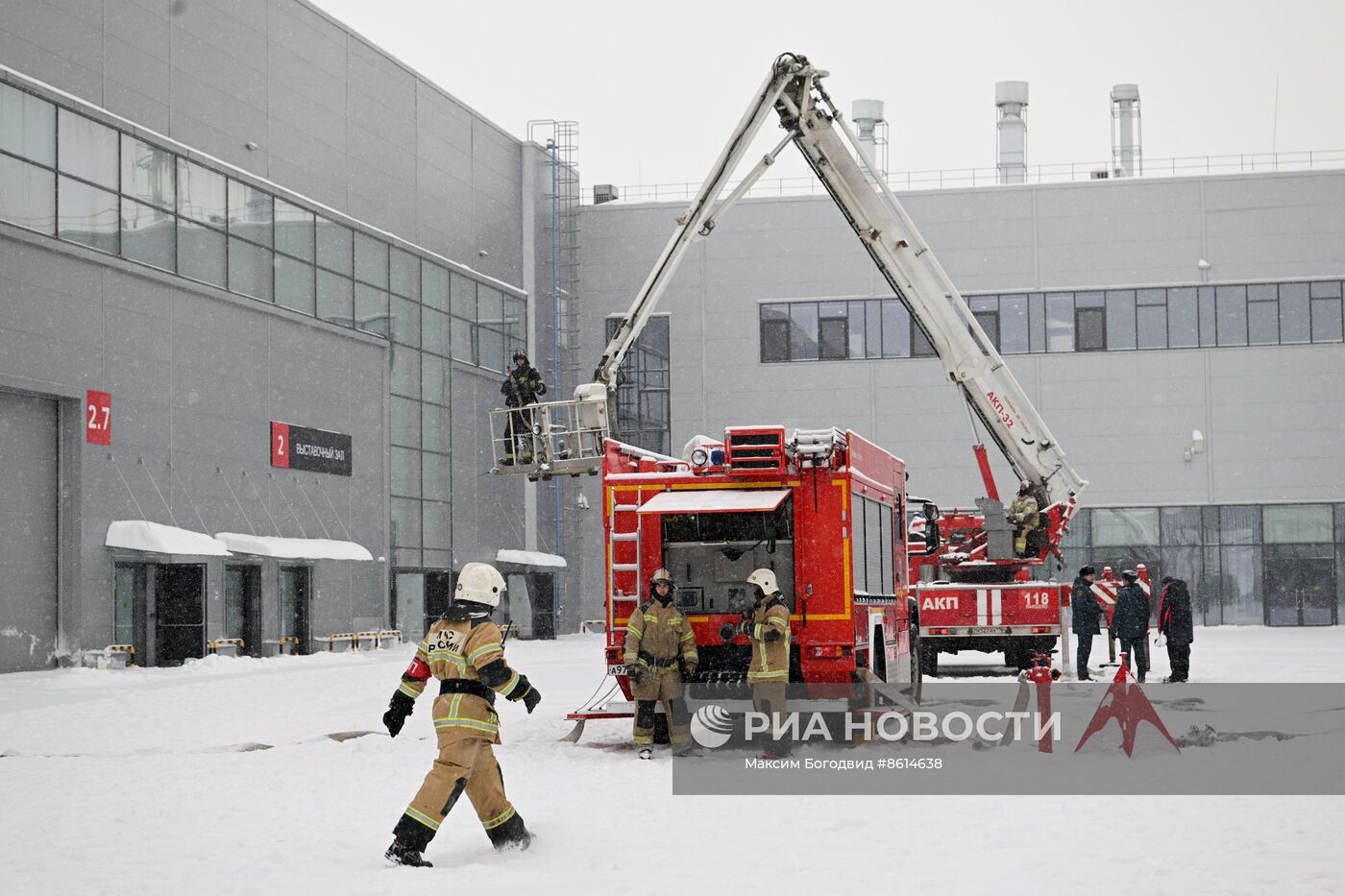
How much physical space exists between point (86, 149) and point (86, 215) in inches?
50.0

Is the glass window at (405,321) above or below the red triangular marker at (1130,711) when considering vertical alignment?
above

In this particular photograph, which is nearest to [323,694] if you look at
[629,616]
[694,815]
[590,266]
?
[629,616]

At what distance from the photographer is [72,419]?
2950cm

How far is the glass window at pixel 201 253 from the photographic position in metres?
33.1

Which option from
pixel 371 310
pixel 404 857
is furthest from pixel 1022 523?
pixel 371 310

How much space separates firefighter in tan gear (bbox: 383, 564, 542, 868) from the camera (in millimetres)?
8773

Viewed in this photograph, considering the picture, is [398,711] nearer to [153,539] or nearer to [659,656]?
[659,656]

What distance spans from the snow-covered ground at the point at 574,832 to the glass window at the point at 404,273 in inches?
1056

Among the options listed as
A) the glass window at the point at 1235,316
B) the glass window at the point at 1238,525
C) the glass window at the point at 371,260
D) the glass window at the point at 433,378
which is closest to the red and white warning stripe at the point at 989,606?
the glass window at the point at 371,260

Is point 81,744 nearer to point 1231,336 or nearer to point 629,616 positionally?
point 629,616

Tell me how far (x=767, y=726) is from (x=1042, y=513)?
1259 centimetres

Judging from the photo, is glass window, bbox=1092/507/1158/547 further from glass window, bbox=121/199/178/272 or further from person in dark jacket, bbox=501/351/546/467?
glass window, bbox=121/199/178/272

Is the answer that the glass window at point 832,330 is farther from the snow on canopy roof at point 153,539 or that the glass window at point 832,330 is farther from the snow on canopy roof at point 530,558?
the snow on canopy roof at point 153,539

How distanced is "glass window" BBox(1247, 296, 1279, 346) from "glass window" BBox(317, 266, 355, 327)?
1104 inches
